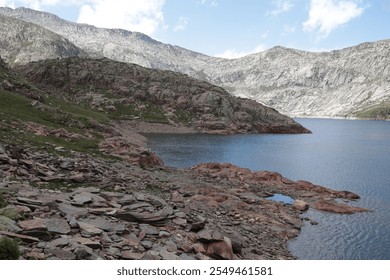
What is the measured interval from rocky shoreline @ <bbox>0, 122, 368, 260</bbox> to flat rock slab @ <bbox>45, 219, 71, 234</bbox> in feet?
0.22

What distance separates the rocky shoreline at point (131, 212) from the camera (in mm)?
21062

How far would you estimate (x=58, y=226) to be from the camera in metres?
22.0

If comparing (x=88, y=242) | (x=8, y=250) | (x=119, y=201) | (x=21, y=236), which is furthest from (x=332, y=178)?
(x=8, y=250)

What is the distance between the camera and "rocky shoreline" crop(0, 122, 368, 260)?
21.1 meters

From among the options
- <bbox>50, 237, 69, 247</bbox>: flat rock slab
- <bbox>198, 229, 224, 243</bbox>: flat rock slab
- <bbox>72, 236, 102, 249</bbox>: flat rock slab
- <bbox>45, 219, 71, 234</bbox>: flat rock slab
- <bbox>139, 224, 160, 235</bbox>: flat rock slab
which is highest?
<bbox>45, 219, 71, 234</bbox>: flat rock slab

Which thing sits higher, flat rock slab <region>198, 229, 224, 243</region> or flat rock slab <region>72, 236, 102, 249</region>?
flat rock slab <region>72, 236, 102, 249</region>

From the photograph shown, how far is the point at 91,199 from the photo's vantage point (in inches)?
1203

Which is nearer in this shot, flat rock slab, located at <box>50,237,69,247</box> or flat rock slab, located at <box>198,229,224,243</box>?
flat rock slab, located at <box>50,237,69,247</box>

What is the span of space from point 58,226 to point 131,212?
7933mm

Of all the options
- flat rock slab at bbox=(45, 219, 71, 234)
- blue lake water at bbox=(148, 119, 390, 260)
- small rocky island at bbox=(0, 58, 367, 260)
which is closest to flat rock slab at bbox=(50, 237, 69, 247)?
small rocky island at bbox=(0, 58, 367, 260)

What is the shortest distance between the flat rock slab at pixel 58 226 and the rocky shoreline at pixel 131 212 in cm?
7

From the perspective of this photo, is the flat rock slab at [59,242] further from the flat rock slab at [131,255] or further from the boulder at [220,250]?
the boulder at [220,250]

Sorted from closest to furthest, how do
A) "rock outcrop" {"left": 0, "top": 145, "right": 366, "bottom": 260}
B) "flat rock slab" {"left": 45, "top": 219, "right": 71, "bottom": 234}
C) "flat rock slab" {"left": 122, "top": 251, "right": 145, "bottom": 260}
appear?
"flat rock slab" {"left": 122, "top": 251, "right": 145, "bottom": 260} < "rock outcrop" {"left": 0, "top": 145, "right": 366, "bottom": 260} < "flat rock slab" {"left": 45, "top": 219, "right": 71, "bottom": 234}

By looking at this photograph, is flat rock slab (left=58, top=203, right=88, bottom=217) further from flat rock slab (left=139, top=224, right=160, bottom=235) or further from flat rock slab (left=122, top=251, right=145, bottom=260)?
flat rock slab (left=122, top=251, right=145, bottom=260)
